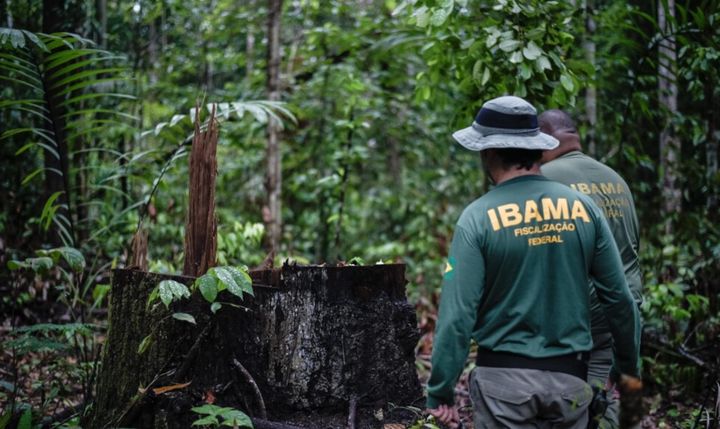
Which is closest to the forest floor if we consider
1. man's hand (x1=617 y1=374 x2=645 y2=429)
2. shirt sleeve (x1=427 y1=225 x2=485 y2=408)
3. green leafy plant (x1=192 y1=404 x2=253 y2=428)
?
green leafy plant (x1=192 y1=404 x2=253 y2=428)

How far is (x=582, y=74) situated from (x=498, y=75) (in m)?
1.00

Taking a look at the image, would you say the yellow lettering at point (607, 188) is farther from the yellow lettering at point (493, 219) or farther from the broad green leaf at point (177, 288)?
the broad green leaf at point (177, 288)

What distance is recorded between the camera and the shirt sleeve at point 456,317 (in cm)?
251

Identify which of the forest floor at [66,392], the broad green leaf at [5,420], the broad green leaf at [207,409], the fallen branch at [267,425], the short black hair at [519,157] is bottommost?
the forest floor at [66,392]

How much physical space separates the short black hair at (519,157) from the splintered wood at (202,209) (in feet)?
6.02

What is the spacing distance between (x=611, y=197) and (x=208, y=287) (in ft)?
7.59

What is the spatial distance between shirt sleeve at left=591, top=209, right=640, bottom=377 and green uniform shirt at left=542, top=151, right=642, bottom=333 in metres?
0.93

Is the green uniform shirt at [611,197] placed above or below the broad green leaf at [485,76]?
below

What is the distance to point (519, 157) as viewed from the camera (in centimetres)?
271

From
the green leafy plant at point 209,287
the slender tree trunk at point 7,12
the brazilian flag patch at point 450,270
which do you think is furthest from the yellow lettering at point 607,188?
the slender tree trunk at point 7,12

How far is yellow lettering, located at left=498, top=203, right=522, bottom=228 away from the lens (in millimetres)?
2572

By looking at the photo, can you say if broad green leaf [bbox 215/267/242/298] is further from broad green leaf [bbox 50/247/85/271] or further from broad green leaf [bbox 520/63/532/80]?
broad green leaf [bbox 520/63/532/80]

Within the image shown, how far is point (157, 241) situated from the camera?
8344 millimetres

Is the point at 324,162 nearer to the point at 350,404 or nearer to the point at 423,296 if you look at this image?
the point at 423,296
